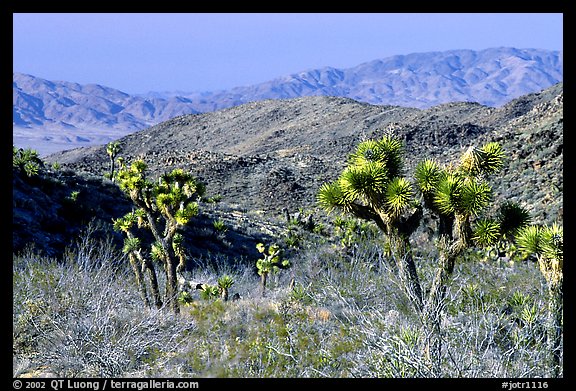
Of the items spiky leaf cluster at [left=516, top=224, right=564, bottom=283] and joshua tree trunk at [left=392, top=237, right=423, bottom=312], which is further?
joshua tree trunk at [left=392, top=237, right=423, bottom=312]

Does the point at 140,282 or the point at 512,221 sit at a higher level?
the point at 512,221

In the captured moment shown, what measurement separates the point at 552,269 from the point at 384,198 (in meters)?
2.39

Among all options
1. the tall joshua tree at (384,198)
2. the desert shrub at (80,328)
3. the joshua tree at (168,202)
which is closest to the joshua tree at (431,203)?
the tall joshua tree at (384,198)

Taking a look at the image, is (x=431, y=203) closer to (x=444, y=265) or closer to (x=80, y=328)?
(x=444, y=265)

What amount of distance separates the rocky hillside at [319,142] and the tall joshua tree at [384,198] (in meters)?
3.76

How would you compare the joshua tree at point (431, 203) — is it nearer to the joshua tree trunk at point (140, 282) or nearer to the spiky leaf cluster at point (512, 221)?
the spiky leaf cluster at point (512, 221)

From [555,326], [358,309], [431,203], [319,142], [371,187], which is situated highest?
[371,187]

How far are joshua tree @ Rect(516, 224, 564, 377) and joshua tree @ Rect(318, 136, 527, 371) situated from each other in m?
0.71

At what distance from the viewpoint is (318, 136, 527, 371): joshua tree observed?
6938 millimetres

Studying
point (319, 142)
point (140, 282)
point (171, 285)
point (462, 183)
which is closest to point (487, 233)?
point (462, 183)

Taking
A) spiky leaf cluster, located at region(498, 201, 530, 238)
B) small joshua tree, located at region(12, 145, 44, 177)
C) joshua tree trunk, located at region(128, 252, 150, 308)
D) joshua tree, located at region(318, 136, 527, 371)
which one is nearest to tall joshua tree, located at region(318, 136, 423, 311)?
joshua tree, located at region(318, 136, 527, 371)

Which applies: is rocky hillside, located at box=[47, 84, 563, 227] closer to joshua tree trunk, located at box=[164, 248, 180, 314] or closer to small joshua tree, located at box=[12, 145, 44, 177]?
joshua tree trunk, located at box=[164, 248, 180, 314]

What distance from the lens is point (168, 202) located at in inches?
388
